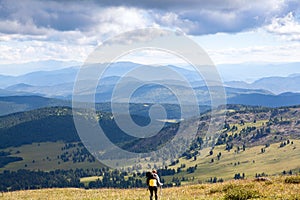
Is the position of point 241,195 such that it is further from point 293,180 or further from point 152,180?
point 293,180

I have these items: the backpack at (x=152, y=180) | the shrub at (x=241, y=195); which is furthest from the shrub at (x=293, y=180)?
the backpack at (x=152, y=180)

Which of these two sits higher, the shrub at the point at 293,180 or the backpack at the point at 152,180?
the backpack at the point at 152,180

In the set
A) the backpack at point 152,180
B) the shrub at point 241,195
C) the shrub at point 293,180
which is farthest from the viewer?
A: the shrub at point 293,180

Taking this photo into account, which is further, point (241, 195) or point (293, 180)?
point (293, 180)

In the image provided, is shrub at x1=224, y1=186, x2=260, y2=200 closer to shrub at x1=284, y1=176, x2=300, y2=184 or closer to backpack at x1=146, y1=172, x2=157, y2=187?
backpack at x1=146, y1=172, x2=157, y2=187

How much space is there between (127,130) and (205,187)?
32.8ft

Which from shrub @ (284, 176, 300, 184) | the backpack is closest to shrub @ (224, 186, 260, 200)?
the backpack

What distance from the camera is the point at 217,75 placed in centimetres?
3897

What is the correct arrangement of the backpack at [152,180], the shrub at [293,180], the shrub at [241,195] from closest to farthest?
the backpack at [152,180] < the shrub at [241,195] < the shrub at [293,180]

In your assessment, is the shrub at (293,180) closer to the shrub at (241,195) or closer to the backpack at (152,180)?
the shrub at (241,195)

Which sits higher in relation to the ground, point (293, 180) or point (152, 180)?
point (152, 180)

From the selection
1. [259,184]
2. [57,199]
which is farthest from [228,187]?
[57,199]

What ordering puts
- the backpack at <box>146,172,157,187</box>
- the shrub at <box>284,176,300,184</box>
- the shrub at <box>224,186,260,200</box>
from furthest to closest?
the shrub at <box>284,176,300,184</box>
the shrub at <box>224,186,260,200</box>
the backpack at <box>146,172,157,187</box>

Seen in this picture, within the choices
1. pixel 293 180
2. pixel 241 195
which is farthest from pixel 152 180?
pixel 293 180
